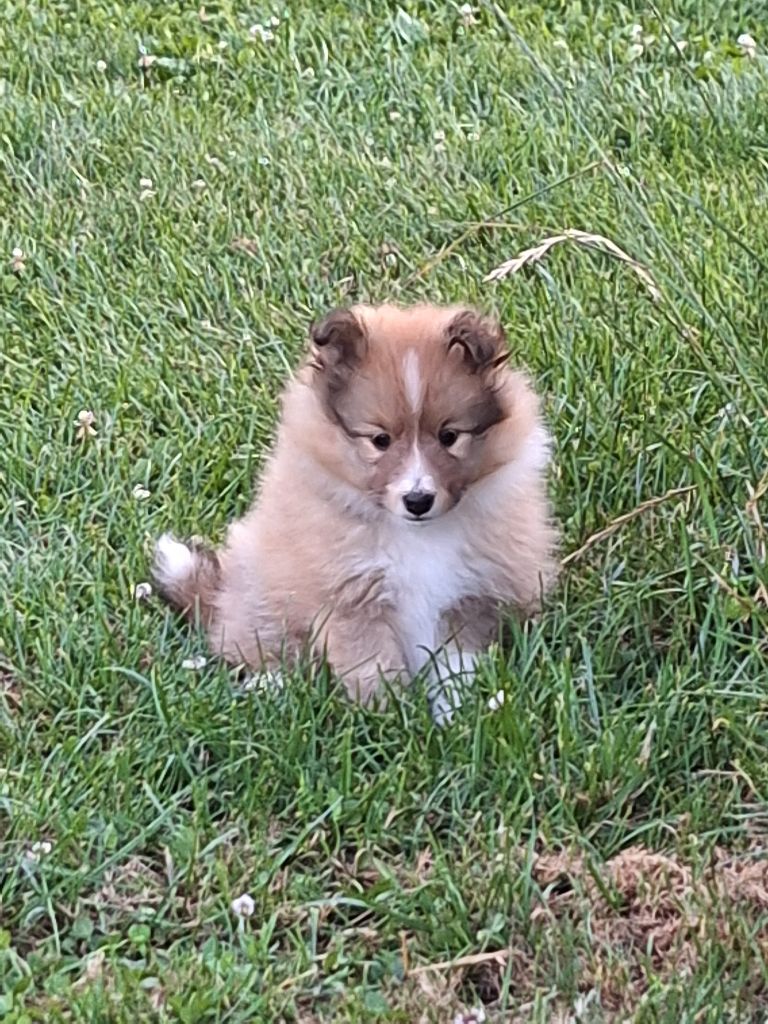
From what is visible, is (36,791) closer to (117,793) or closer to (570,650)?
(117,793)

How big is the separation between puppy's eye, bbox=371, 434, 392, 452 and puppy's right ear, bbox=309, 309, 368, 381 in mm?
147

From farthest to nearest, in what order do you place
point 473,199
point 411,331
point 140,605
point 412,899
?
point 473,199 → point 140,605 → point 411,331 → point 412,899

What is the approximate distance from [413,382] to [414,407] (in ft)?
0.16

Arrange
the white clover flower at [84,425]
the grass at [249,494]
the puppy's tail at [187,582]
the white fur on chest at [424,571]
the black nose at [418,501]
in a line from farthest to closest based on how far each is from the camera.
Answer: the white clover flower at [84,425]
the puppy's tail at [187,582]
the white fur on chest at [424,571]
the black nose at [418,501]
the grass at [249,494]

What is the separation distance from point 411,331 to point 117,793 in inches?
43.0

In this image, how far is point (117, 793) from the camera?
10.3ft

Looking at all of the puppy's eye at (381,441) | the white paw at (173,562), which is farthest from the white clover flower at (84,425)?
the puppy's eye at (381,441)

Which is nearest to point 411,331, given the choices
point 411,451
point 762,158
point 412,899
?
point 411,451

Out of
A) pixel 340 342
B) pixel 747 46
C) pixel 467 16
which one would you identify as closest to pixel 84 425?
pixel 340 342

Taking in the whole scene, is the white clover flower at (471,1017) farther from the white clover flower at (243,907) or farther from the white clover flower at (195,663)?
the white clover flower at (195,663)

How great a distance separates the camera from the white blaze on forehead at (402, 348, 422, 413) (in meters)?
3.24

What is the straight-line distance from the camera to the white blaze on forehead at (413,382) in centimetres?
324

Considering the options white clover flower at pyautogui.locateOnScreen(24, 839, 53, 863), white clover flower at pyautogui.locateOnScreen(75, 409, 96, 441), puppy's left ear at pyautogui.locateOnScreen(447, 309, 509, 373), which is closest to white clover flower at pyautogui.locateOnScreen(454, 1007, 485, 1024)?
white clover flower at pyautogui.locateOnScreen(24, 839, 53, 863)

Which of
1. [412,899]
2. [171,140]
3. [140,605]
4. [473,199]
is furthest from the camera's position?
[171,140]
